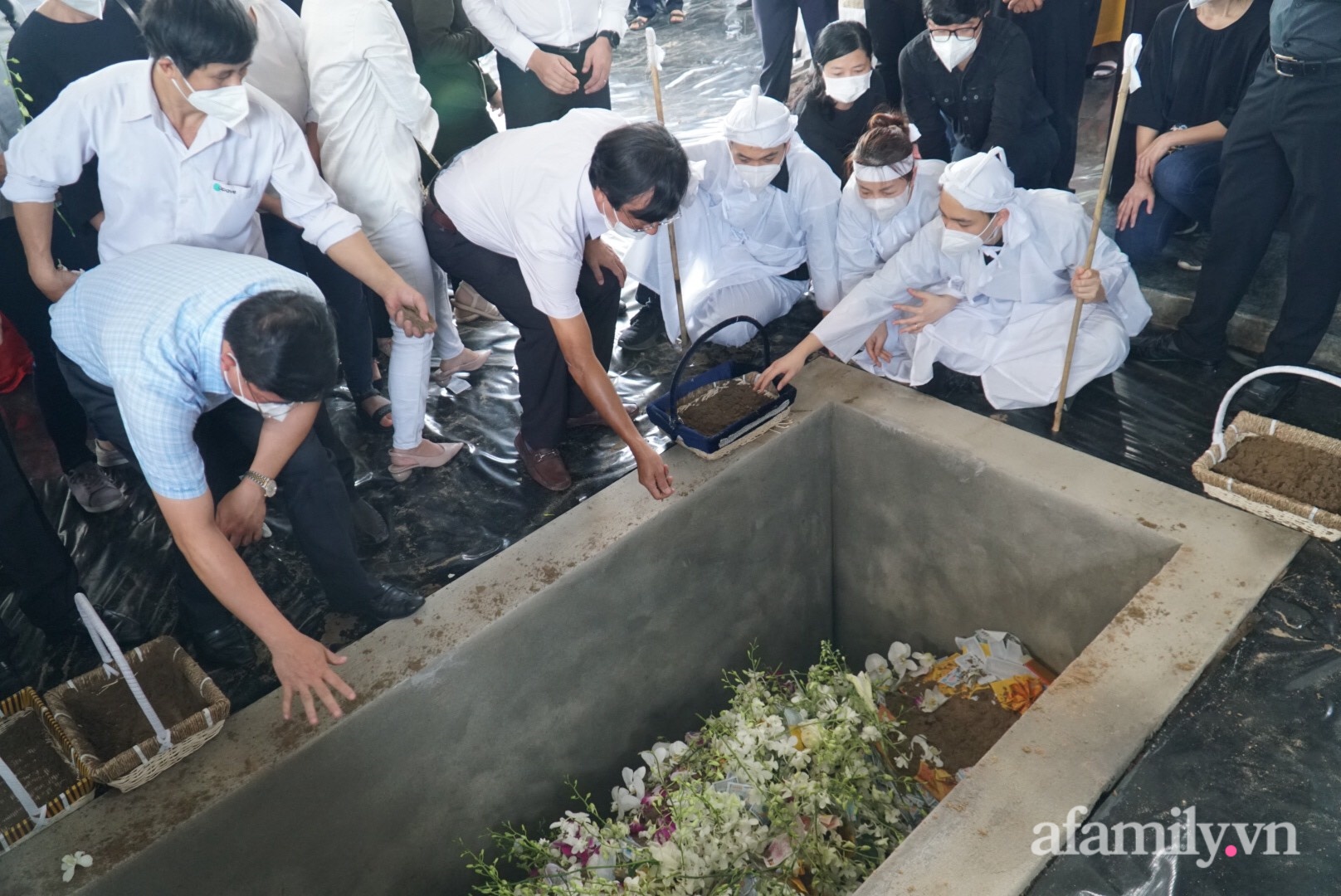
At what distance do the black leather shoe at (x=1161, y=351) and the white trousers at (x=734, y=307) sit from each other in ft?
4.29

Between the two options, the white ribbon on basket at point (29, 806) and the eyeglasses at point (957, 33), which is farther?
the eyeglasses at point (957, 33)

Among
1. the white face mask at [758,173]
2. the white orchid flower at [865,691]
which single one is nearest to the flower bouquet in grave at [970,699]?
the white orchid flower at [865,691]

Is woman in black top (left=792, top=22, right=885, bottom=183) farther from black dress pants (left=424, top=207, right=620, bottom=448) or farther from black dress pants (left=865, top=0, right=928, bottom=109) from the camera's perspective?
black dress pants (left=424, top=207, right=620, bottom=448)

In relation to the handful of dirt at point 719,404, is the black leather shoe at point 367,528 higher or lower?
lower

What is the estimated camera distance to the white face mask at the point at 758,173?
329 centimetres

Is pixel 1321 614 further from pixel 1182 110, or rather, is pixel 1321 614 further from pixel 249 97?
pixel 249 97

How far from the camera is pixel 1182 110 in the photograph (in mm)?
3455

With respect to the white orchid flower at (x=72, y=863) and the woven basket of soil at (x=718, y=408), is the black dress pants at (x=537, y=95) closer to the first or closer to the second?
the woven basket of soil at (x=718, y=408)

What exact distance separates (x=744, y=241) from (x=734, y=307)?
0.27 m

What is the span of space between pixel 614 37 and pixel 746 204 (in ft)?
2.99

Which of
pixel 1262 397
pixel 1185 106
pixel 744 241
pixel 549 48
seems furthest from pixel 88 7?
pixel 1262 397

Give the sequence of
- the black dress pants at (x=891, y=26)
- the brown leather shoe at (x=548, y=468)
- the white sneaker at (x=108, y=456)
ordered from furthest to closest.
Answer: the black dress pants at (x=891, y=26) < the white sneaker at (x=108, y=456) < the brown leather shoe at (x=548, y=468)

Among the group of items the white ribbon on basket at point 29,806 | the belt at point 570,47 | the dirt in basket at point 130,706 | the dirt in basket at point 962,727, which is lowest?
the dirt in basket at point 962,727

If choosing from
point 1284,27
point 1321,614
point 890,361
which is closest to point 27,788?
point 890,361
